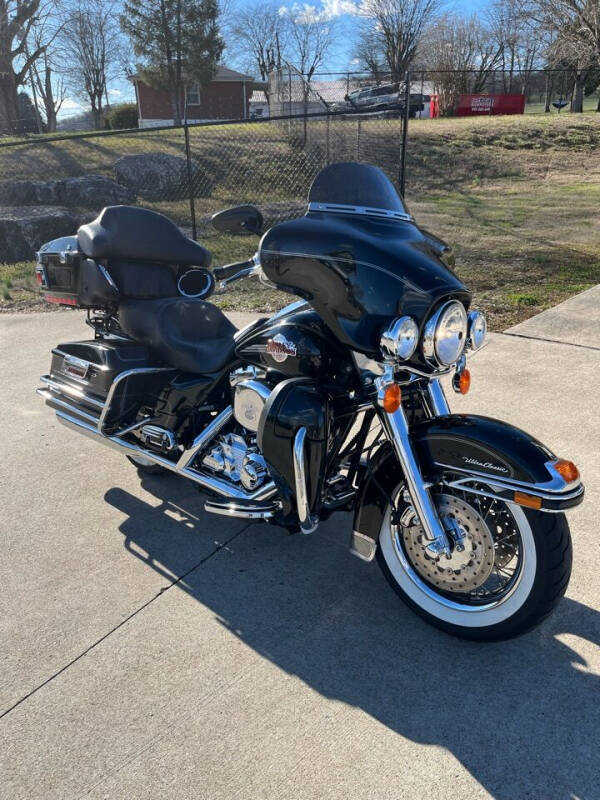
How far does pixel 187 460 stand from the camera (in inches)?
125

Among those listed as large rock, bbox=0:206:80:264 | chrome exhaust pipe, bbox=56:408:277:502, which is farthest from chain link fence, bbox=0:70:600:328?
chrome exhaust pipe, bbox=56:408:277:502

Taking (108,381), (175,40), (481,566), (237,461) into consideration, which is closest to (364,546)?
(481,566)

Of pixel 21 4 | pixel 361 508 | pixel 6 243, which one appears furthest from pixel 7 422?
pixel 21 4

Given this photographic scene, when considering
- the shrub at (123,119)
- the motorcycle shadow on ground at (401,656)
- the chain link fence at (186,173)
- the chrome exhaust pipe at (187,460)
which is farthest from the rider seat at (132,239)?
the shrub at (123,119)

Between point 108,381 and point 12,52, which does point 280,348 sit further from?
point 12,52

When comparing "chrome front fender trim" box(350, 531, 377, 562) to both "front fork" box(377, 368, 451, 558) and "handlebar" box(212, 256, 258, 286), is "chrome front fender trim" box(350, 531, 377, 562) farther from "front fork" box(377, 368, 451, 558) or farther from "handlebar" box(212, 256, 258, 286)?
"handlebar" box(212, 256, 258, 286)

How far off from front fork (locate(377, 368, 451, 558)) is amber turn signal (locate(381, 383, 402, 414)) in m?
0.01

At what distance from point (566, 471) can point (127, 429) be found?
85.6 inches

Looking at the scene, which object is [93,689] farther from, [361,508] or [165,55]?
[165,55]

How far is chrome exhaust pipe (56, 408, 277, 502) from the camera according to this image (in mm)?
2907

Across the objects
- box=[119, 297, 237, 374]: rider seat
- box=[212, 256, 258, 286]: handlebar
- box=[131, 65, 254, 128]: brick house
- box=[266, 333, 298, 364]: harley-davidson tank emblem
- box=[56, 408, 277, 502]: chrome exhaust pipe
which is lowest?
box=[56, 408, 277, 502]: chrome exhaust pipe

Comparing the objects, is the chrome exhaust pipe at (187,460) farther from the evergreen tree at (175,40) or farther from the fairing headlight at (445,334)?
the evergreen tree at (175,40)

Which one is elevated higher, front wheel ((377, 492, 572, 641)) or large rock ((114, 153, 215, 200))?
large rock ((114, 153, 215, 200))

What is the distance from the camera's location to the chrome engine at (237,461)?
292 centimetres
